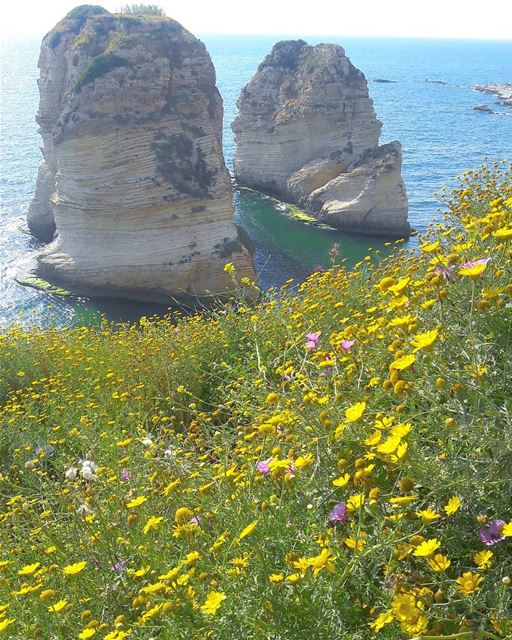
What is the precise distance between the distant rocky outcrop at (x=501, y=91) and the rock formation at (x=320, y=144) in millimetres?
58192

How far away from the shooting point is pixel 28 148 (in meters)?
54.8

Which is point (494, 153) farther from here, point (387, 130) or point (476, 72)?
point (476, 72)

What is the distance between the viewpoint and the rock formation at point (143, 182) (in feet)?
81.9

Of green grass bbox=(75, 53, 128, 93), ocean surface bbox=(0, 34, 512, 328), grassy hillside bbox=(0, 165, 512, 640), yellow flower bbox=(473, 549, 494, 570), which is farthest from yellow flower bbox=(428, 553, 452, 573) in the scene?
green grass bbox=(75, 53, 128, 93)

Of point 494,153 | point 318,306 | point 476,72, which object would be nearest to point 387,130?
point 494,153

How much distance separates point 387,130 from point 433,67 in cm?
10350

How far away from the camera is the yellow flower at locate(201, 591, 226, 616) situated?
2024mm

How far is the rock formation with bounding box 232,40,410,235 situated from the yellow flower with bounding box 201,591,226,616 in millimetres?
33524

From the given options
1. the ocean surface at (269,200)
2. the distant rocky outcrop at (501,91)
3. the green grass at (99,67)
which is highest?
the distant rocky outcrop at (501,91)

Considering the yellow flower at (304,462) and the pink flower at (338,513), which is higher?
the yellow flower at (304,462)

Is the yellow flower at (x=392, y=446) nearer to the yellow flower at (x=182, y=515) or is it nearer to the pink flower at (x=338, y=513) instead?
the pink flower at (x=338, y=513)

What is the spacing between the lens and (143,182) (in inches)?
977

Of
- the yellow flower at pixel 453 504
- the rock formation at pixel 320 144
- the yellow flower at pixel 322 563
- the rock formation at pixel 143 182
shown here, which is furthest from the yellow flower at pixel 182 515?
the rock formation at pixel 320 144

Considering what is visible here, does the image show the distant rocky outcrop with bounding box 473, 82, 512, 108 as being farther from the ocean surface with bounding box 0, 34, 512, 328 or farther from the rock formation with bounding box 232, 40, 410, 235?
the rock formation with bounding box 232, 40, 410, 235
